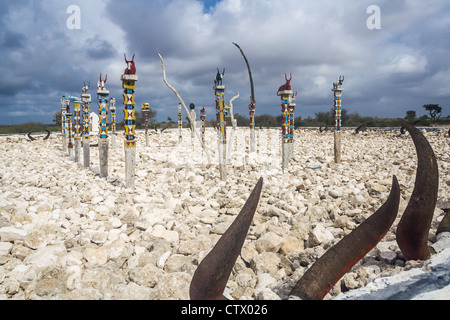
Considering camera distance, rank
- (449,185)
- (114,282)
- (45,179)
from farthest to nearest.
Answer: (45,179) → (449,185) → (114,282)

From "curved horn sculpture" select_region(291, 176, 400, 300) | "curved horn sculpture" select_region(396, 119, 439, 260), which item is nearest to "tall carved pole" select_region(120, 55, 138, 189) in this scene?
"curved horn sculpture" select_region(291, 176, 400, 300)

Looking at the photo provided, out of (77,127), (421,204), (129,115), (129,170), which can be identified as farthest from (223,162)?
(77,127)

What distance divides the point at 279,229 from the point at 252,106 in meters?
9.05

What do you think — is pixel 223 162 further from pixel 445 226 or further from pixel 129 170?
pixel 445 226

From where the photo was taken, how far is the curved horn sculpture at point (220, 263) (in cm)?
166

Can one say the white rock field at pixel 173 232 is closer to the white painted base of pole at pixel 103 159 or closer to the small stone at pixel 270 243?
the small stone at pixel 270 243

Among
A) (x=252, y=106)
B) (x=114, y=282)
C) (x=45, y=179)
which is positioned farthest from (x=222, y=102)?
(x=252, y=106)

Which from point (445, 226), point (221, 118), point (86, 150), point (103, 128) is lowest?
point (445, 226)

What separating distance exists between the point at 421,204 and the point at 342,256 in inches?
31.9

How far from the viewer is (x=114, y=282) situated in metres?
2.30

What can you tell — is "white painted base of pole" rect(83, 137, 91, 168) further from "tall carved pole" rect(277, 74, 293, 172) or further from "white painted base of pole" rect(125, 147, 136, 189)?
"tall carved pole" rect(277, 74, 293, 172)

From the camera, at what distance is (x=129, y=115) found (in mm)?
5484
